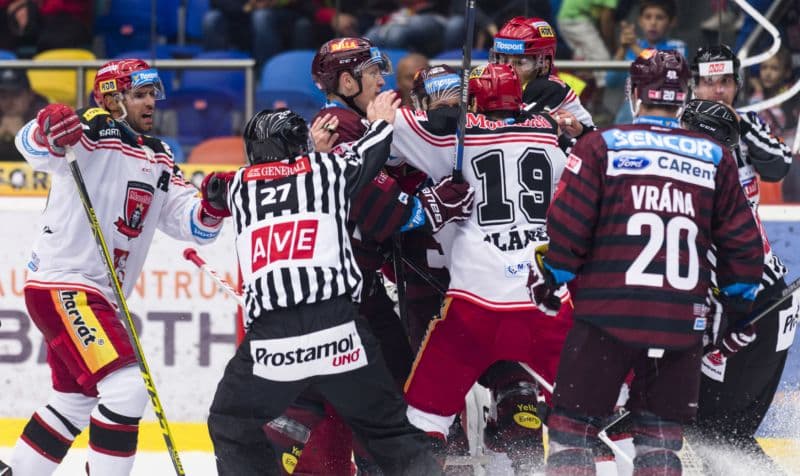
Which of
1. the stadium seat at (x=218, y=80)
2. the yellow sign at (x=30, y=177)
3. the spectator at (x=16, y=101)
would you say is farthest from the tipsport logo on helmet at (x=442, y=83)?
the spectator at (x=16, y=101)

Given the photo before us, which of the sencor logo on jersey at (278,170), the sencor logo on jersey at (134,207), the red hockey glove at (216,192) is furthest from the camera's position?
the sencor logo on jersey at (134,207)

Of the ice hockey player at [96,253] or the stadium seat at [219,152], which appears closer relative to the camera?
the ice hockey player at [96,253]

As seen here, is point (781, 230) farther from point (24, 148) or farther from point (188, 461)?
point (24, 148)

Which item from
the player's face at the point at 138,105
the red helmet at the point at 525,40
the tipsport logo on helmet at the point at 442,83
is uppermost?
the red helmet at the point at 525,40

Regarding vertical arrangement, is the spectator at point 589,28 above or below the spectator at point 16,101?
above

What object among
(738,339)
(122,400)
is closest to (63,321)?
(122,400)

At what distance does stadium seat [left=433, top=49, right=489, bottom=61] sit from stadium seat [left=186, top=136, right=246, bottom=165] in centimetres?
112

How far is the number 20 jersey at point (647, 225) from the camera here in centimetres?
335

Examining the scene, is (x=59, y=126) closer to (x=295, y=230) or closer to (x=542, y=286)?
(x=295, y=230)

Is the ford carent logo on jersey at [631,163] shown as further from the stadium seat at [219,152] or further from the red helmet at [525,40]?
the stadium seat at [219,152]

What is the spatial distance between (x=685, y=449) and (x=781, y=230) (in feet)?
3.87

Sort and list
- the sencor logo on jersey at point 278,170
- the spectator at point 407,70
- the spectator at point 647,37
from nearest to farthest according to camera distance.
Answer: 1. the sencor logo on jersey at point 278,170
2. the spectator at point 647,37
3. the spectator at point 407,70

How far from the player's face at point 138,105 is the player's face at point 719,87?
188cm

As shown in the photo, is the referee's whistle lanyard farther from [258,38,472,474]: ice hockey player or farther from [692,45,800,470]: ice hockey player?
[692,45,800,470]: ice hockey player
